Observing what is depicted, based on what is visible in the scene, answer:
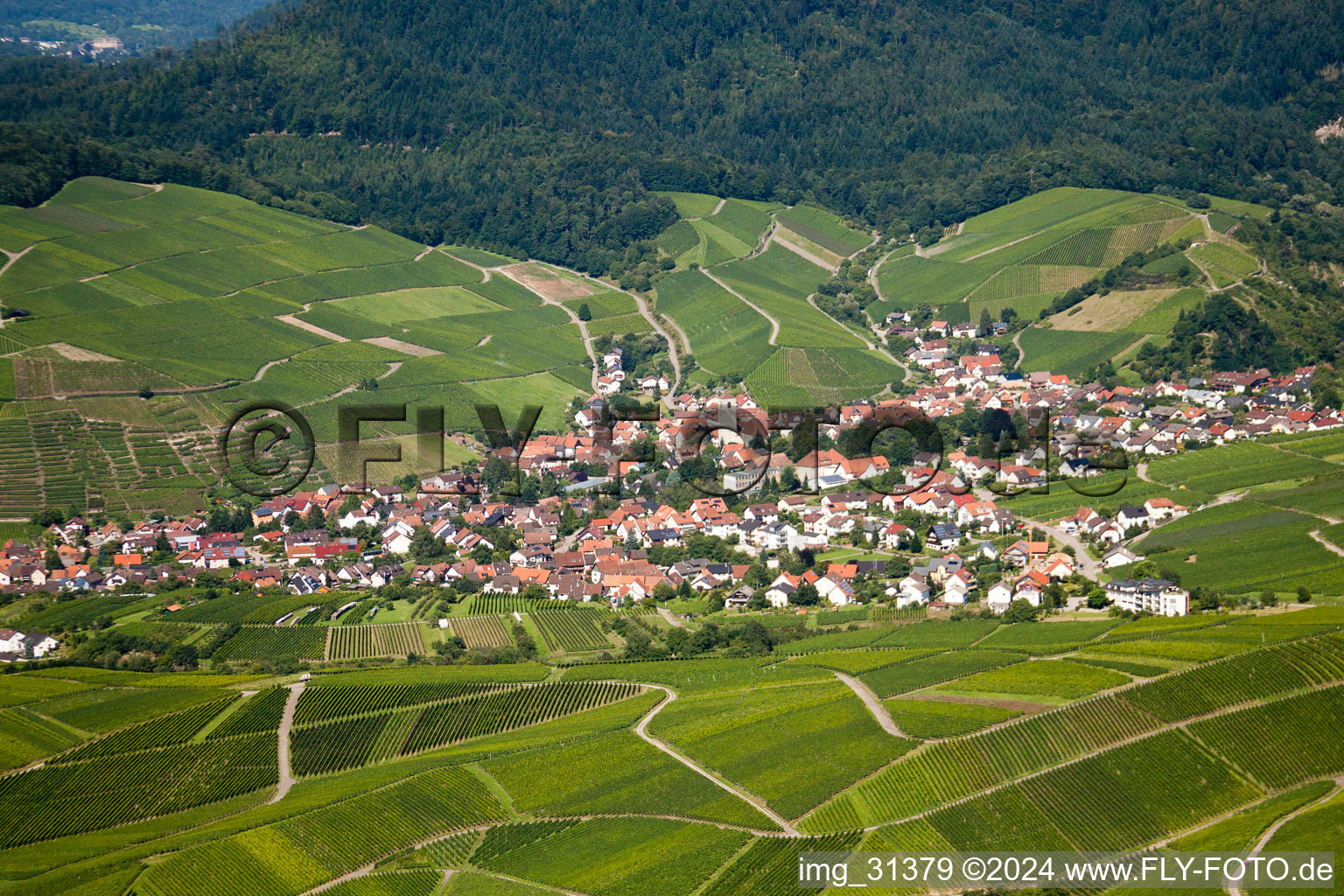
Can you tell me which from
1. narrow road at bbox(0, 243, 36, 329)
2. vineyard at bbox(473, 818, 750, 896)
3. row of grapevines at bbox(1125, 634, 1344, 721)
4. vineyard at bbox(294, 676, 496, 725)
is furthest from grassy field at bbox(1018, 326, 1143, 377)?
narrow road at bbox(0, 243, 36, 329)

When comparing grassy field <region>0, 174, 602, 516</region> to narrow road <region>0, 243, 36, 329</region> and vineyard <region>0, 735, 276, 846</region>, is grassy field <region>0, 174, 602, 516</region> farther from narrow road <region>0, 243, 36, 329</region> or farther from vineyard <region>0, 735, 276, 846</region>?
vineyard <region>0, 735, 276, 846</region>

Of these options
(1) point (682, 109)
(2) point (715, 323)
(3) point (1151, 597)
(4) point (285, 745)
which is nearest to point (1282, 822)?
(3) point (1151, 597)

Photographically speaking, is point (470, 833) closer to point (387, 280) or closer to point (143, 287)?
point (143, 287)

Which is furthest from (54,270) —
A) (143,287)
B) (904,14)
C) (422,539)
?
(904,14)

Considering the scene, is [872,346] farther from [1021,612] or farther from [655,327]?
[1021,612]

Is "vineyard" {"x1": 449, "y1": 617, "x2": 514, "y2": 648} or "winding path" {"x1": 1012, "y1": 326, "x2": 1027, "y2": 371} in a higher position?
"winding path" {"x1": 1012, "y1": 326, "x2": 1027, "y2": 371}

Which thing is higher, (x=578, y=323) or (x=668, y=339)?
(x=578, y=323)
